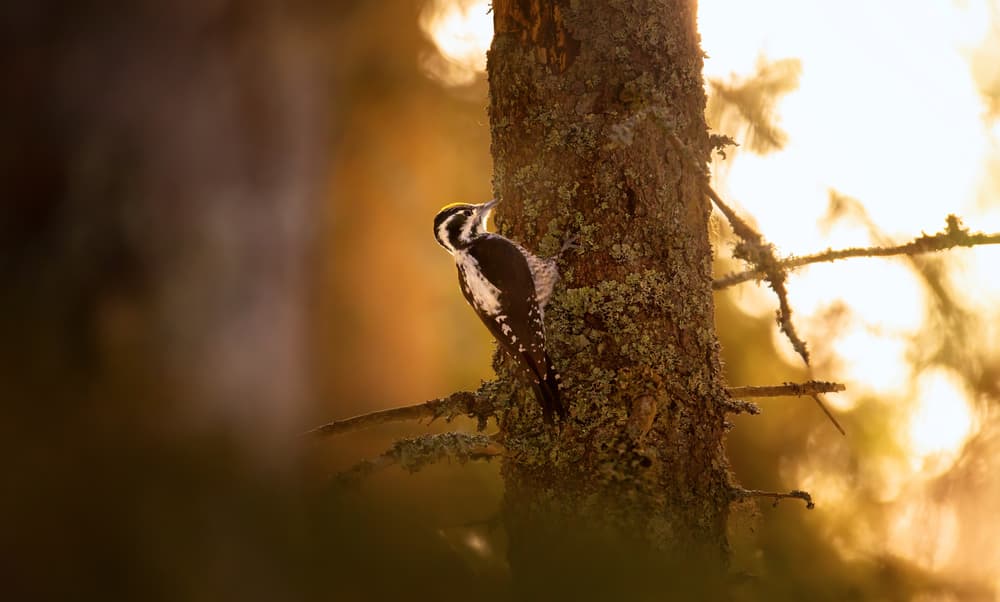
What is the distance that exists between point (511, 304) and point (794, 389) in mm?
1005

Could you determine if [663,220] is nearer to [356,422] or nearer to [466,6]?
[356,422]

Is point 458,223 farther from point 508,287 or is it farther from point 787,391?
point 787,391

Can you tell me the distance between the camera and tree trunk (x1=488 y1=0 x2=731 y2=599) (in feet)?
6.97

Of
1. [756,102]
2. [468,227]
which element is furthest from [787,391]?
[468,227]

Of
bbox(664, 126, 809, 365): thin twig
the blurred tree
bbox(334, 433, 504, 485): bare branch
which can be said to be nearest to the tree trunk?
bbox(334, 433, 504, 485): bare branch

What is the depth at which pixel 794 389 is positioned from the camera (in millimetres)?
2418

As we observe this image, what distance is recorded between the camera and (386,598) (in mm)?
508

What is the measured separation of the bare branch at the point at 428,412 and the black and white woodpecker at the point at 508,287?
6.6 inches

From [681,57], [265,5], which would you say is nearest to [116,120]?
[681,57]

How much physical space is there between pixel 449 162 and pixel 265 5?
221 cm

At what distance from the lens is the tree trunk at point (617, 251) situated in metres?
2.12

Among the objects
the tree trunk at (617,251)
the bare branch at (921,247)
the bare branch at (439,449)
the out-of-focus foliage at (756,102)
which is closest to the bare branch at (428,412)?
the tree trunk at (617,251)

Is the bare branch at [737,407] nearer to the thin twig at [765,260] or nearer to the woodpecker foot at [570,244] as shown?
Answer: the thin twig at [765,260]

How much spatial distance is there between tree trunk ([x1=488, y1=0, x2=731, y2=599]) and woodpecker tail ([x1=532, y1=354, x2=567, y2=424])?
32 millimetres
